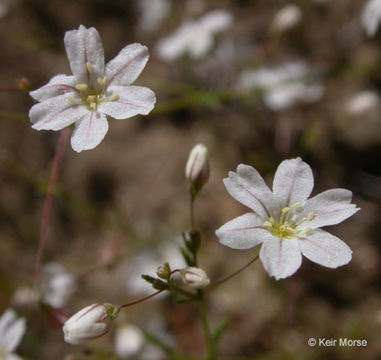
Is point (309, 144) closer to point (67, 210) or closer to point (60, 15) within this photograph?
point (67, 210)

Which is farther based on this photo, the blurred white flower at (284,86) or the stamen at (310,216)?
the blurred white flower at (284,86)

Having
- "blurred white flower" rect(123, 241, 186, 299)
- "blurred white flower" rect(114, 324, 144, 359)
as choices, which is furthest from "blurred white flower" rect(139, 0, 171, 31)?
"blurred white flower" rect(114, 324, 144, 359)

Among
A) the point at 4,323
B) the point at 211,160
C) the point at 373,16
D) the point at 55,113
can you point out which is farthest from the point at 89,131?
the point at 211,160

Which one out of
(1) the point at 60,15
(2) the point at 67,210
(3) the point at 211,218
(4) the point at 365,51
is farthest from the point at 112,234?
(4) the point at 365,51

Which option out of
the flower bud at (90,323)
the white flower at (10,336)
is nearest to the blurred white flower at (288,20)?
the flower bud at (90,323)

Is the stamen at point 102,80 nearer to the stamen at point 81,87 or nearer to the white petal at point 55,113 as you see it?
the stamen at point 81,87

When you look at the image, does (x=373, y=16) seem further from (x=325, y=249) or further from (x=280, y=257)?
(x=280, y=257)

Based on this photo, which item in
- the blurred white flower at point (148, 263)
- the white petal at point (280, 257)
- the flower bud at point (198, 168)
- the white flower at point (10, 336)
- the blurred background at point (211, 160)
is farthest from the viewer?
the blurred white flower at point (148, 263)
